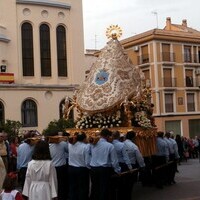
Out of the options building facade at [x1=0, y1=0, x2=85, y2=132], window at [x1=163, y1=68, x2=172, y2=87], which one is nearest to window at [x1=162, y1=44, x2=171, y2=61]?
window at [x1=163, y1=68, x2=172, y2=87]

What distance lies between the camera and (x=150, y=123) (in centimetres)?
1452

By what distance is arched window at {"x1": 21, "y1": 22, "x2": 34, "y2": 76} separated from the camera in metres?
32.9

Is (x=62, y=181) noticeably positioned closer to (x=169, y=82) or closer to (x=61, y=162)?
(x=61, y=162)

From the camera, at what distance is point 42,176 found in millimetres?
7438

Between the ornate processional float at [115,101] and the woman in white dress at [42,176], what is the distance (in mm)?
5712

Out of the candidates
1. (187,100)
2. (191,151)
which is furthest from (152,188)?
(187,100)

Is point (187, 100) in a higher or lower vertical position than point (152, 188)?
higher

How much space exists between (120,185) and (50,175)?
3.77m

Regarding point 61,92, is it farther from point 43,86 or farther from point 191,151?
point 191,151

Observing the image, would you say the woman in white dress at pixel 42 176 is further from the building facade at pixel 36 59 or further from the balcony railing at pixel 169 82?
the balcony railing at pixel 169 82

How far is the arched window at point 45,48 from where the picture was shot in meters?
33.3

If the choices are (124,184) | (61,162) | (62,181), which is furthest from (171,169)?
(61,162)

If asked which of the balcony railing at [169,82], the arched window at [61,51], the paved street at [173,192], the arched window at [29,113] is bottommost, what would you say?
the paved street at [173,192]

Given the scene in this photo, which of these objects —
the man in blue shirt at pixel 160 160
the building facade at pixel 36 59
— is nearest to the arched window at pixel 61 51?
the building facade at pixel 36 59
